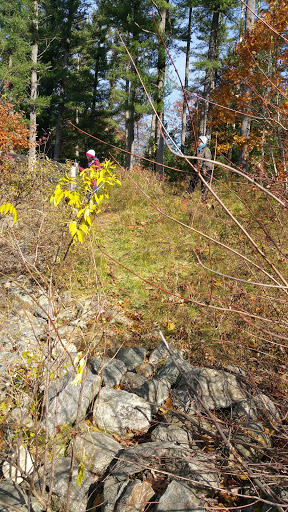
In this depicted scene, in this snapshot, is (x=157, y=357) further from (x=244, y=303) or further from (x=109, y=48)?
(x=109, y=48)

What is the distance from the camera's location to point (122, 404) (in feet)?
9.27

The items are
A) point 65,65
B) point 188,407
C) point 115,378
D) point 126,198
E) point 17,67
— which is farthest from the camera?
point 65,65

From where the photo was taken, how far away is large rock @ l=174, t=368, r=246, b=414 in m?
2.85

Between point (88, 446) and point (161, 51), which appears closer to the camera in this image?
point (88, 446)

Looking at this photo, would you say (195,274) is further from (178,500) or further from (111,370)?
(178,500)

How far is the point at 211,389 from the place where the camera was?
9.68ft

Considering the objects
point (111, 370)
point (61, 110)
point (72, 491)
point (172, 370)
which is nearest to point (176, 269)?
point (172, 370)

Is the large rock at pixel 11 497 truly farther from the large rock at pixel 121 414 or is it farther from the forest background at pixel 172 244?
the large rock at pixel 121 414

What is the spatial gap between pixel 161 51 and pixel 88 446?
14.0 meters

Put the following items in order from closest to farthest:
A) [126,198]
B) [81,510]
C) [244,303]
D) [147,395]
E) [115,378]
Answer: [81,510]
[147,395]
[115,378]
[244,303]
[126,198]

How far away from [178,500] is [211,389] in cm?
115

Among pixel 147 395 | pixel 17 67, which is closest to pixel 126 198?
pixel 147 395

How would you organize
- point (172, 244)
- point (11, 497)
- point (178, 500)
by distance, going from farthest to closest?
point (172, 244) → point (11, 497) → point (178, 500)

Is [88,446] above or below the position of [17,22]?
below
